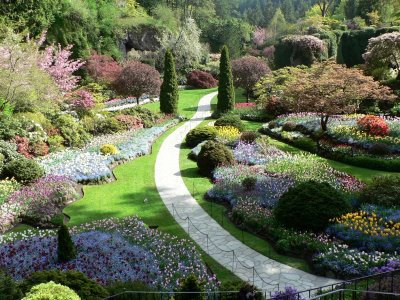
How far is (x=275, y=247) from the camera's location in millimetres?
11047

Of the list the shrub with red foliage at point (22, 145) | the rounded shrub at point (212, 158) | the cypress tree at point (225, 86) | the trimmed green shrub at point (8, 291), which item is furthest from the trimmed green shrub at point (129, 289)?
the cypress tree at point (225, 86)

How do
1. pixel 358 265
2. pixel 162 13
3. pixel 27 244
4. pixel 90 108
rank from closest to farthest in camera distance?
1. pixel 358 265
2. pixel 27 244
3. pixel 90 108
4. pixel 162 13

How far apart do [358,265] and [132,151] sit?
44.2 ft

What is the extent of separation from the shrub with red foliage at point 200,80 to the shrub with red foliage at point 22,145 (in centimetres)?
2838

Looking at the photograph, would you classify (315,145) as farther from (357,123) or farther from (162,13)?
(162,13)

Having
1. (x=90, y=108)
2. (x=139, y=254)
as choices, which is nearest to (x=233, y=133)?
(x=90, y=108)

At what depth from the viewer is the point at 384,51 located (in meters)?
27.0

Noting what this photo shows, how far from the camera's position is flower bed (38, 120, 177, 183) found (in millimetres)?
16828

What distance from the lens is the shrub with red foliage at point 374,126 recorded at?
19.9m

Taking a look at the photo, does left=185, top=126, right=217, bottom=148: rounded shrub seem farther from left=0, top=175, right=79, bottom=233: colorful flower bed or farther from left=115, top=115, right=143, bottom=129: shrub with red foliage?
left=0, top=175, right=79, bottom=233: colorful flower bed

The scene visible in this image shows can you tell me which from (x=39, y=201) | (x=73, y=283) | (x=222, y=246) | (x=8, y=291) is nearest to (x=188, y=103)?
(x=39, y=201)

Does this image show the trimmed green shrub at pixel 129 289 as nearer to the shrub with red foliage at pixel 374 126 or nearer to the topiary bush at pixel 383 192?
the topiary bush at pixel 383 192

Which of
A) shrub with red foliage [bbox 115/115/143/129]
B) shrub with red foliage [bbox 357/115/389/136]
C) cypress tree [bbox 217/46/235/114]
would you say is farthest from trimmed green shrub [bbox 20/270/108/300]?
cypress tree [bbox 217/46/235/114]

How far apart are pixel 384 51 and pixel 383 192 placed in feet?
57.3
